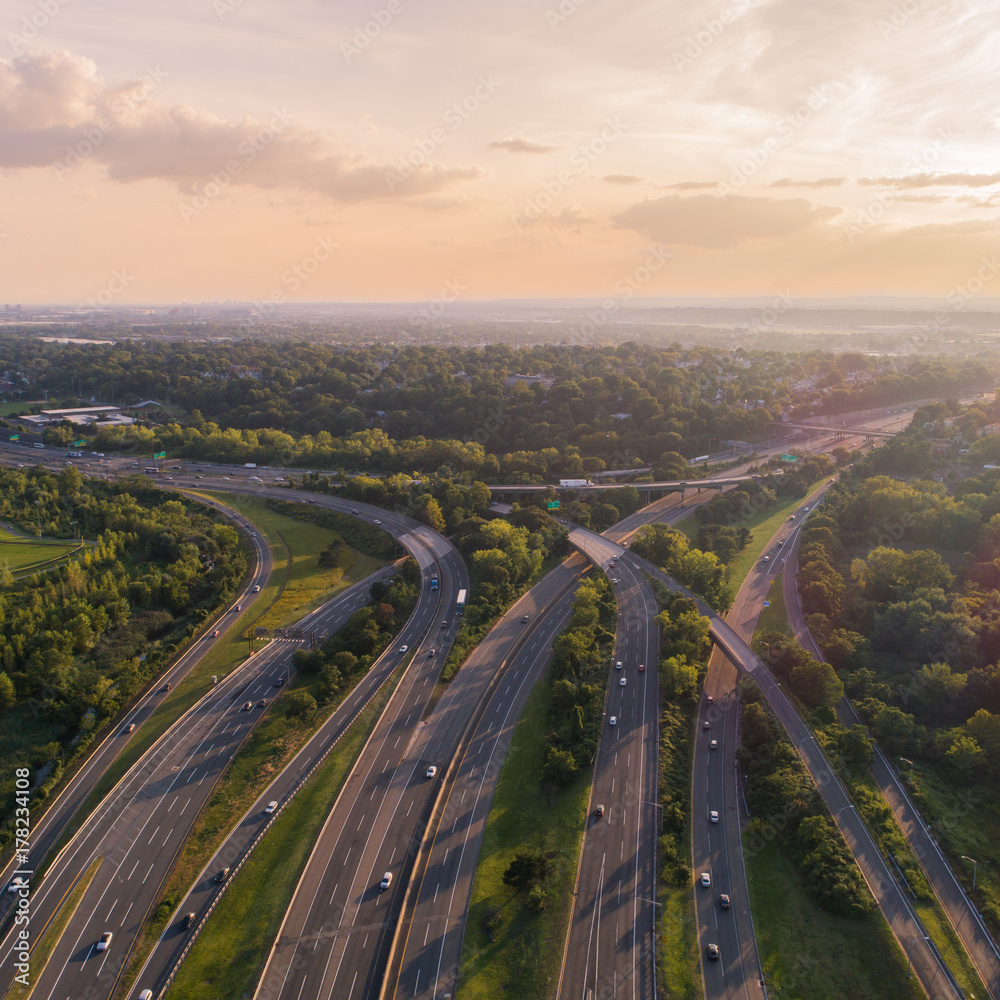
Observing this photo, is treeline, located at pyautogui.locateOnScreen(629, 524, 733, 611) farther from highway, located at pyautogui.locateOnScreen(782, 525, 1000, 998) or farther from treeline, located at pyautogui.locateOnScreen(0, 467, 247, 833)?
treeline, located at pyautogui.locateOnScreen(0, 467, 247, 833)

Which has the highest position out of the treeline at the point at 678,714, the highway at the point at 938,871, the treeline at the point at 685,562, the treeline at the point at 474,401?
the treeline at the point at 474,401

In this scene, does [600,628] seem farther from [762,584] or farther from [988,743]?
[988,743]

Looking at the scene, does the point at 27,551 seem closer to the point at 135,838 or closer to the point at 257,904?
the point at 135,838

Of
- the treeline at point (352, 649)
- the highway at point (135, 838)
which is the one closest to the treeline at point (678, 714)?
the treeline at point (352, 649)

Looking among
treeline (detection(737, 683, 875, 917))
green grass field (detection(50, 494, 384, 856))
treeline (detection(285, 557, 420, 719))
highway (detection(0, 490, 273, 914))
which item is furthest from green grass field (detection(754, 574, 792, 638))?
highway (detection(0, 490, 273, 914))

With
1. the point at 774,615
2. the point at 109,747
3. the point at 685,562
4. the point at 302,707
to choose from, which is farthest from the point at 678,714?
the point at 109,747

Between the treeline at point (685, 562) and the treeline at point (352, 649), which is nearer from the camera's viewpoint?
the treeline at point (352, 649)

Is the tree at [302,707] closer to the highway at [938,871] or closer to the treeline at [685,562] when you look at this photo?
the treeline at [685,562]
